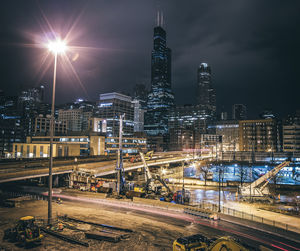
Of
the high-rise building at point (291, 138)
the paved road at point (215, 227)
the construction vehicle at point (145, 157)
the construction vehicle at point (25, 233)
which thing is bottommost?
the paved road at point (215, 227)

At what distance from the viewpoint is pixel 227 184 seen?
7162 centimetres

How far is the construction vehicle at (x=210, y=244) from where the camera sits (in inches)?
632

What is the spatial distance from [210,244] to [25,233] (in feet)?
53.9

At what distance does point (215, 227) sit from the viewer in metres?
27.4

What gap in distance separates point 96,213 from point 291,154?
113 m

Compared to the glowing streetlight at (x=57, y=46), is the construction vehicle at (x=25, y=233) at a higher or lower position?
lower

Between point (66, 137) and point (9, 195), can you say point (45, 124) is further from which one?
point (9, 195)

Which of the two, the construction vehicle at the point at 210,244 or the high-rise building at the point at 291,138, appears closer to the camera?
the construction vehicle at the point at 210,244

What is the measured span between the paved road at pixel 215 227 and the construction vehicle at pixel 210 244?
6100 millimetres

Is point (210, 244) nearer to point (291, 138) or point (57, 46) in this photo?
point (57, 46)

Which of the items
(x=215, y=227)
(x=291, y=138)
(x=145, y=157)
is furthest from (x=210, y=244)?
(x=291, y=138)

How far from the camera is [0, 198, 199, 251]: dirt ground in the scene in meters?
21.5

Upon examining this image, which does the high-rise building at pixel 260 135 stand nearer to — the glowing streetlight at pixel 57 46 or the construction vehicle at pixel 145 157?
the construction vehicle at pixel 145 157

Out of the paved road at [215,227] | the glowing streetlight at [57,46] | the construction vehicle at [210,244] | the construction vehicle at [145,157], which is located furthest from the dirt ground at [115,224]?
the construction vehicle at [145,157]
